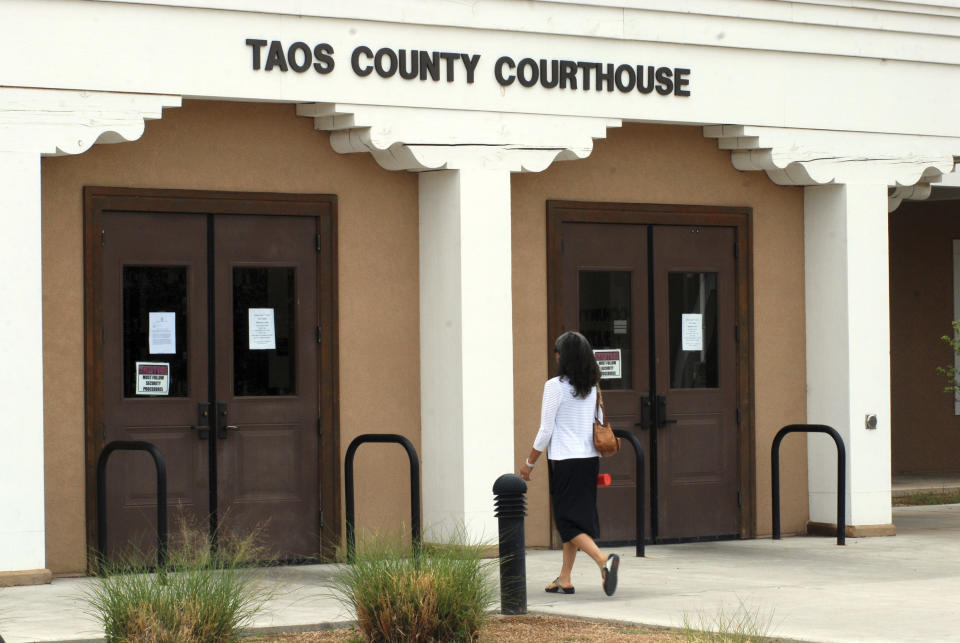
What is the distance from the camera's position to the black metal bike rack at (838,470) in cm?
1398

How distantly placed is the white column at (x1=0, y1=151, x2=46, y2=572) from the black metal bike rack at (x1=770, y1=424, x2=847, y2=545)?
Answer: 6539 mm

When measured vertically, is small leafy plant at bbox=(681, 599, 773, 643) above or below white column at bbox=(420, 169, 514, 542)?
below

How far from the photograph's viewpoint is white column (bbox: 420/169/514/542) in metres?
12.9

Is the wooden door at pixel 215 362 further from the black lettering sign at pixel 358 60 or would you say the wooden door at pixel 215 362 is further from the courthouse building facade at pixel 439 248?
the black lettering sign at pixel 358 60

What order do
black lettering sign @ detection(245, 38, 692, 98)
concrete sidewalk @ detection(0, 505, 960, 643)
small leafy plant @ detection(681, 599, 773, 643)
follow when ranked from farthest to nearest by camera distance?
black lettering sign @ detection(245, 38, 692, 98)
concrete sidewalk @ detection(0, 505, 960, 643)
small leafy plant @ detection(681, 599, 773, 643)

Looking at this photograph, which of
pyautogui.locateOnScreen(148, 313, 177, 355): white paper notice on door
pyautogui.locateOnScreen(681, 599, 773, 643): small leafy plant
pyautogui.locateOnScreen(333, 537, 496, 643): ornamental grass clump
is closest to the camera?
pyautogui.locateOnScreen(681, 599, 773, 643): small leafy plant

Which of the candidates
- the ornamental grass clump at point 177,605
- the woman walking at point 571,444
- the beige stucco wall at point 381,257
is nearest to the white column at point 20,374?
the beige stucco wall at point 381,257

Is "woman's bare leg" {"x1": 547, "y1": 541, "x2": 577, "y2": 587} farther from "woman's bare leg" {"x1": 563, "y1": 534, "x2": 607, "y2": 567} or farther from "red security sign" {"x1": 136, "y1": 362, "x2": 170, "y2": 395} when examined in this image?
"red security sign" {"x1": 136, "y1": 362, "x2": 170, "y2": 395}

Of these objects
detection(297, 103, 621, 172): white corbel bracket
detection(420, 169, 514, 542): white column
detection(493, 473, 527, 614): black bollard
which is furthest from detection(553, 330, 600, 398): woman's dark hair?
detection(297, 103, 621, 172): white corbel bracket

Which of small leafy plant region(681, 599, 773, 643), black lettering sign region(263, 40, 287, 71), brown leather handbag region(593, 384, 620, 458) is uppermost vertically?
black lettering sign region(263, 40, 287, 71)

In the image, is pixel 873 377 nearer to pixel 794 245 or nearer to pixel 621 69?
pixel 794 245

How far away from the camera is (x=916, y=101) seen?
592 inches

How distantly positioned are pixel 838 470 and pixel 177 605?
7.43m

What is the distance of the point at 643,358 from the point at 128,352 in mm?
4631
